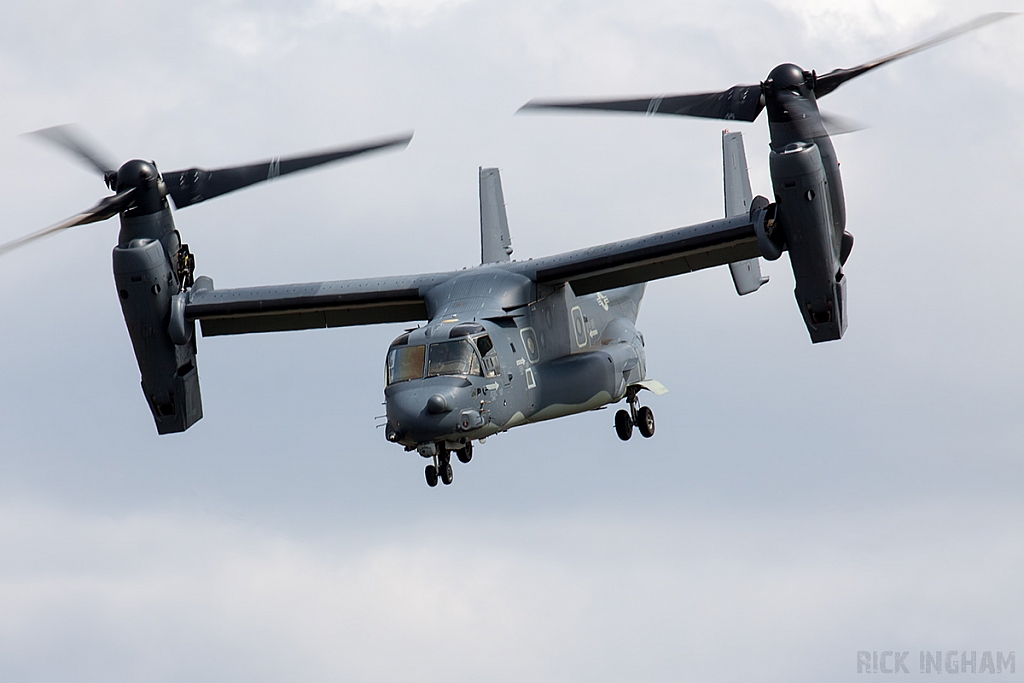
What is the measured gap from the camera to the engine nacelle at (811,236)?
82.3 feet

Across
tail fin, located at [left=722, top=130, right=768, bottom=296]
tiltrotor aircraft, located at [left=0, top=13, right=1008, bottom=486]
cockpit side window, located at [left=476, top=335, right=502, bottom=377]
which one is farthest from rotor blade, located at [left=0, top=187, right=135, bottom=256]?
tail fin, located at [left=722, top=130, right=768, bottom=296]

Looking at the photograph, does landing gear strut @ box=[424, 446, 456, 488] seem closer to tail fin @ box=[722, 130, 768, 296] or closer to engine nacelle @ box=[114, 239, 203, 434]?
engine nacelle @ box=[114, 239, 203, 434]

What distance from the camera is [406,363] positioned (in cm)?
2628

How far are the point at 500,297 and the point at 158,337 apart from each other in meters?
6.32

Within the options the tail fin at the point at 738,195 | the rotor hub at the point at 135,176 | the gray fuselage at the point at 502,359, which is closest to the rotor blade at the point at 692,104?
the gray fuselage at the point at 502,359

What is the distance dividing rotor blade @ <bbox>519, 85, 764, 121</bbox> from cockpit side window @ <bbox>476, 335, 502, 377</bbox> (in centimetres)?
401

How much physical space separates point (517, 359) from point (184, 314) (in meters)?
6.27

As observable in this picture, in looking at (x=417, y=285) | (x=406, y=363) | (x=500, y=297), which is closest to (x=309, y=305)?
(x=417, y=285)

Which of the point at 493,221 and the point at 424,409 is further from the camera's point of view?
the point at 493,221

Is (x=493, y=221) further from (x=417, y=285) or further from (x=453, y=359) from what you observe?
(x=453, y=359)

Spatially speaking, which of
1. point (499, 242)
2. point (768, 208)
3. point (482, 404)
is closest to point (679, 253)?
point (768, 208)

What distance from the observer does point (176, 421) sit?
29281 mm

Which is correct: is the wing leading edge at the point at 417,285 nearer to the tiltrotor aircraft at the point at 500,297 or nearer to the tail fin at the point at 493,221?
the tiltrotor aircraft at the point at 500,297

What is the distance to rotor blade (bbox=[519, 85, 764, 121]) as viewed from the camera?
25609 mm
